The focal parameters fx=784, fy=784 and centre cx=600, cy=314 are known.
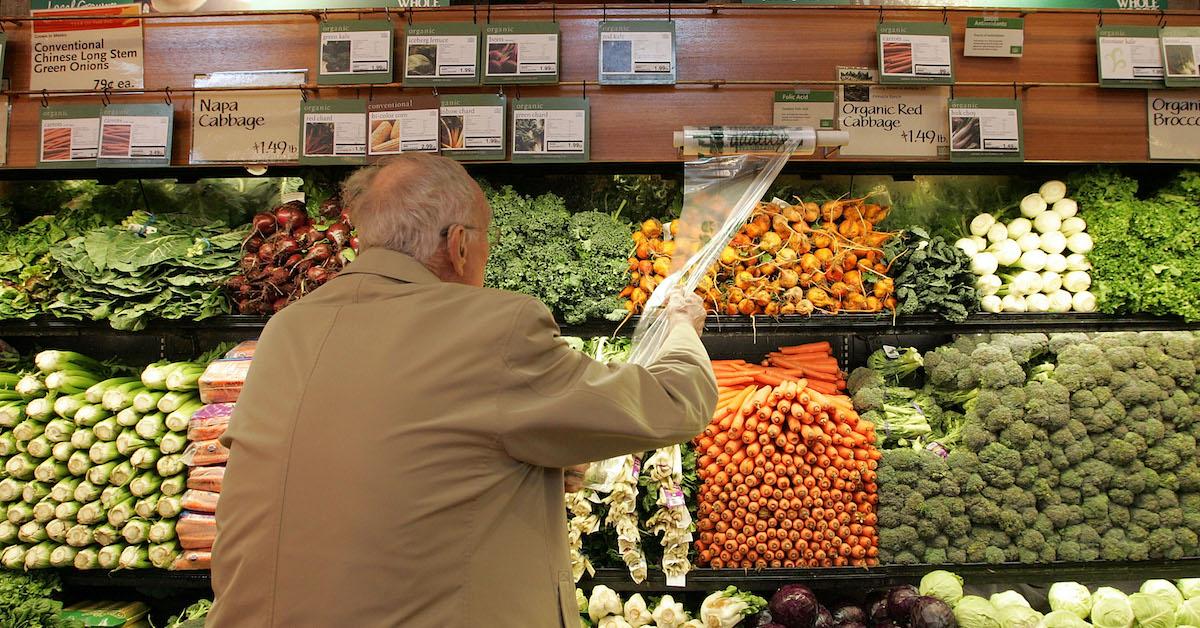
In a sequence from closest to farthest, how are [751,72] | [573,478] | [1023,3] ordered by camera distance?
[573,478] < [751,72] < [1023,3]

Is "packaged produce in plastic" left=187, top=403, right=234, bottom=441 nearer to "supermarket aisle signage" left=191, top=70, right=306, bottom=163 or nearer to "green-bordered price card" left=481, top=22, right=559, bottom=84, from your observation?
"supermarket aisle signage" left=191, top=70, right=306, bottom=163

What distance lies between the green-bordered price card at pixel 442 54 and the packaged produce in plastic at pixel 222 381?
1.31 meters

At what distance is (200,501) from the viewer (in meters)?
3.02

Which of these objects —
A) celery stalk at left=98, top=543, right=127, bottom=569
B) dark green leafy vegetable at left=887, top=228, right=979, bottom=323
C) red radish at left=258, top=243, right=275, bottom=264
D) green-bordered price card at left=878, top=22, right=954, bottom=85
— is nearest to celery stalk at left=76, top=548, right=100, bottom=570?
celery stalk at left=98, top=543, right=127, bottom=569

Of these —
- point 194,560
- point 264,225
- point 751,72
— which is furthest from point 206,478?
point 751,72

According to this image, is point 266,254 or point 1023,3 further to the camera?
point 1023,3

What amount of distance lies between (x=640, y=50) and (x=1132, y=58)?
6.44ft

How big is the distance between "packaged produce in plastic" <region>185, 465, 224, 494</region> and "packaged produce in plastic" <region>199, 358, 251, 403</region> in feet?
0.88

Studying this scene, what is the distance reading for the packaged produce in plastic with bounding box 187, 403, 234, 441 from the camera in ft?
9.97

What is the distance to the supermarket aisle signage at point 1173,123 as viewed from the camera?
123 inches

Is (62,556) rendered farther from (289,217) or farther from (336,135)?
(336,135)

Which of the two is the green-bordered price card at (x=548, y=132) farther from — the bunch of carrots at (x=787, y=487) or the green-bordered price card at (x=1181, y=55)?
the green-bordered price card at (x=1181, y=55)

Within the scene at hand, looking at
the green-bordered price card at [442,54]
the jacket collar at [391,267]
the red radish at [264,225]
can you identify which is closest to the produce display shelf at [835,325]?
the red radish at [264,225]

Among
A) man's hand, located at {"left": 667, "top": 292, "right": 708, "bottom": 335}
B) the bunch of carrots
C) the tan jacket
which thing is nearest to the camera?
the tan jacket
